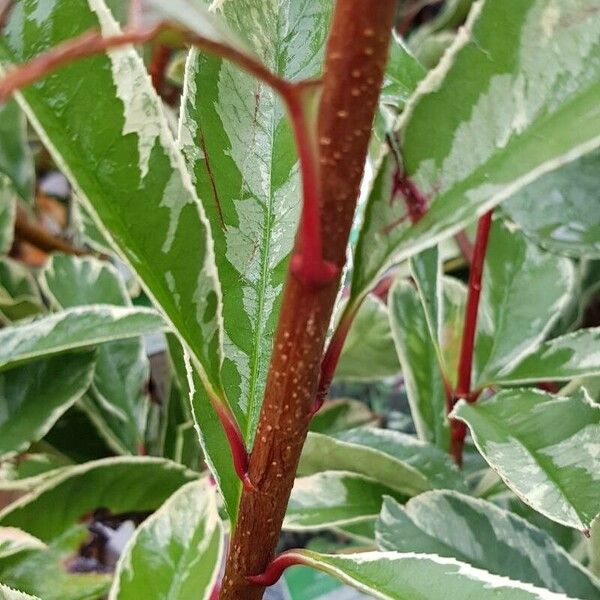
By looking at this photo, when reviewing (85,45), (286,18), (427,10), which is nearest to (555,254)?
(286,18)

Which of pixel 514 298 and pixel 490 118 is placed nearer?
pixel 490 118

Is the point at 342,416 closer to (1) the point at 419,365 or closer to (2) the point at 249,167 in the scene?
(1) the point at 419,365

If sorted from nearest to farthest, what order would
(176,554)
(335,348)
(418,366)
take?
(335,348)
(176,554)
(418,366)

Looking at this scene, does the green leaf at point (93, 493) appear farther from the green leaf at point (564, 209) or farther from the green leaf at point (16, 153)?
the green leaf at point (16, 153)

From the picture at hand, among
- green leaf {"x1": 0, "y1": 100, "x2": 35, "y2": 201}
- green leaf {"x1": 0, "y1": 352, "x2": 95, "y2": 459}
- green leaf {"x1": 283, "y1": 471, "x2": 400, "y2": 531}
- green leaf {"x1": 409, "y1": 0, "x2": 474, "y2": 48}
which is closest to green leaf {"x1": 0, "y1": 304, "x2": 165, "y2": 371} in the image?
green leaf {"x1": 0, "y1": 352, "x2": 95, "y2": 459}

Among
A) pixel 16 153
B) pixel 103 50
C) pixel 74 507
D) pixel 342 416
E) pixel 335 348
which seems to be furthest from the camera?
pixel 16 153

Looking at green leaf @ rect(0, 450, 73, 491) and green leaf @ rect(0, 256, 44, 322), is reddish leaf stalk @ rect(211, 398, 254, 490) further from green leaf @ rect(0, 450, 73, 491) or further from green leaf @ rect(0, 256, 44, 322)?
green leaf @ rect(0, 256, 44, 322)

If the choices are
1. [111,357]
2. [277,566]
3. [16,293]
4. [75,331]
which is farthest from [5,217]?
[277,566]
